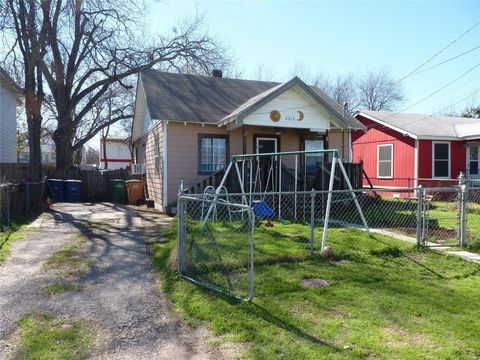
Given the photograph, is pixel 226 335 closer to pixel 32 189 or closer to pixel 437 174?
pixel 32 189

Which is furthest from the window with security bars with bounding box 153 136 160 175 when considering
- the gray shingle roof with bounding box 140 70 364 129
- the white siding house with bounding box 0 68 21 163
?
the white siding house with bounding box 0 68 21 163

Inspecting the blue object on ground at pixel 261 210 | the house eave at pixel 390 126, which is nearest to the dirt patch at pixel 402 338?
the blue object on ground at pixel 261 210

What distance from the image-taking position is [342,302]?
203 inches

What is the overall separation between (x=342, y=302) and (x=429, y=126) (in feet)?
59.1

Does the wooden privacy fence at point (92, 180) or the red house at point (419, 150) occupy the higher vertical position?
the red house at point (419, 150)

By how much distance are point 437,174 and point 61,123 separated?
19.0 meters

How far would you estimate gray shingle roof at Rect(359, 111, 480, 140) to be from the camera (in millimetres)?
19281

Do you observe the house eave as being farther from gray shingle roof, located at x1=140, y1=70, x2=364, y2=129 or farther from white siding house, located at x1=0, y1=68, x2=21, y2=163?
white siding house, located at x1=0, y1=68, x2=21, y2=163

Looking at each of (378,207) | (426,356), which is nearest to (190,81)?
(378,207)

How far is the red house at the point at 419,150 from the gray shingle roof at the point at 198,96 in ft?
14.7

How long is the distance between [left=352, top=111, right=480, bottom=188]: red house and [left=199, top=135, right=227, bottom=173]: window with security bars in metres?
8.12

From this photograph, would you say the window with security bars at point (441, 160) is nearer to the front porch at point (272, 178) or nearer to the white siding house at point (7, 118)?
the front porch at point (272, 178)

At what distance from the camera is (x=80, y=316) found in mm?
4863

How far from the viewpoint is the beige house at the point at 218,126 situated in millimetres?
13734
